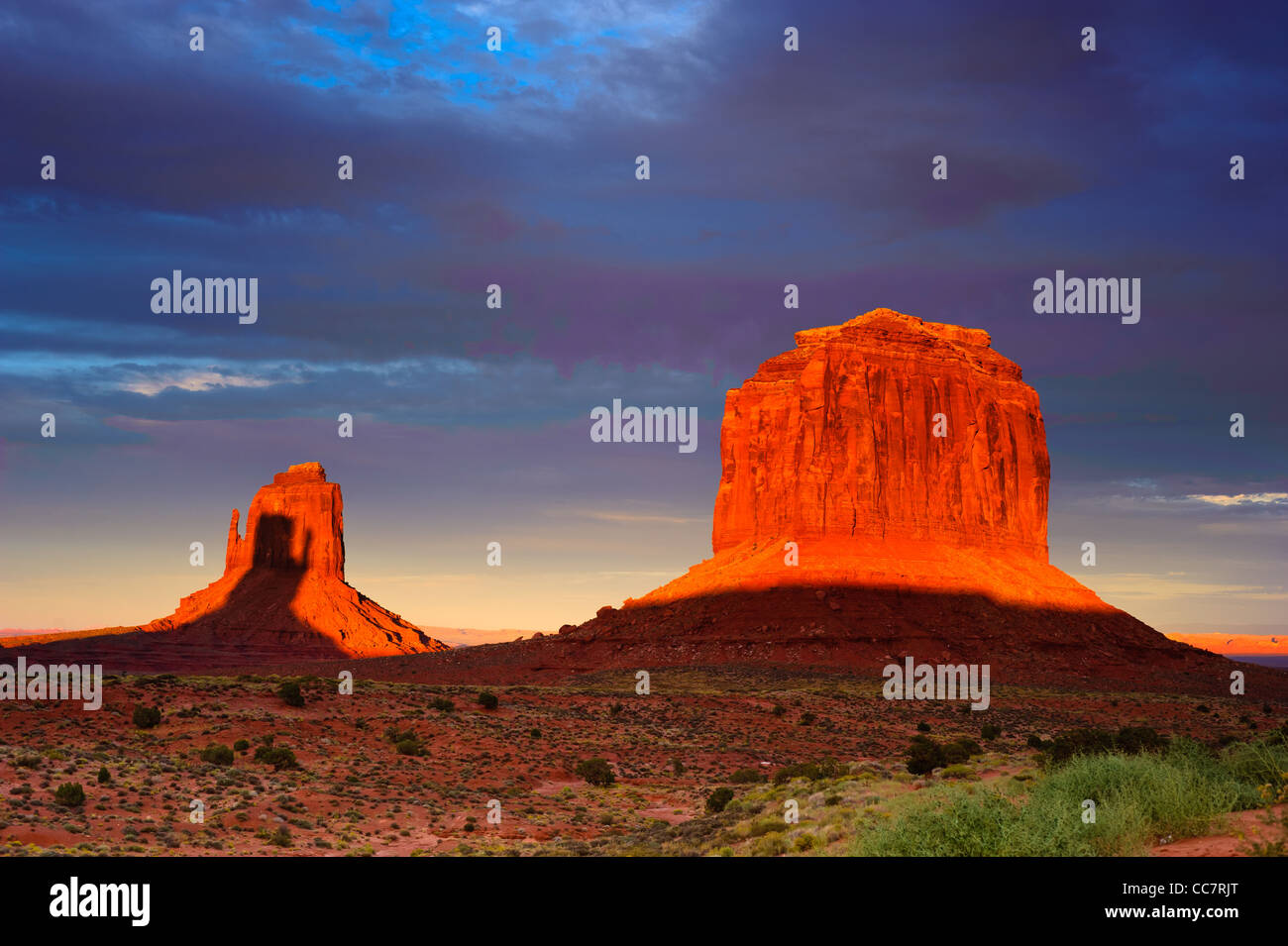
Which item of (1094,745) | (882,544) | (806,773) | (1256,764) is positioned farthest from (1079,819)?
(882,544)

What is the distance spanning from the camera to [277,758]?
31.7m

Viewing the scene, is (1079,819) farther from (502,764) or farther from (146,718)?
(146,718)

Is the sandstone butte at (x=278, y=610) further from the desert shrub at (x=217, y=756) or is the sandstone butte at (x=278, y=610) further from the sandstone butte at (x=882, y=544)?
the desert shrub at (x=217, y=756)

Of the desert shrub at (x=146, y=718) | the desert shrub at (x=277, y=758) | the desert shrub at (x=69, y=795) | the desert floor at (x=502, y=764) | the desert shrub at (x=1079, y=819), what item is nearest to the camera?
the desert shrub at (x=1079, y=819)

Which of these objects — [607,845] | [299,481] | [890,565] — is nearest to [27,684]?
[607,845]

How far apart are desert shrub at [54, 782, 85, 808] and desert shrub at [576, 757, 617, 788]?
16.1 meters

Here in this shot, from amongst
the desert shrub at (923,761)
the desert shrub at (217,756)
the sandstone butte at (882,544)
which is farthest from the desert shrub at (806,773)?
the sandstone butte at (882,544)

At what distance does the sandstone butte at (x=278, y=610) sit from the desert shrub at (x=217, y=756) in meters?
72.7

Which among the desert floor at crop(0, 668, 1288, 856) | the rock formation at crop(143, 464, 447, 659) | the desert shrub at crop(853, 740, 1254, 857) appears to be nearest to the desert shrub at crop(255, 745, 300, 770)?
the desert floor at crop(0, 668, 1288, 856)

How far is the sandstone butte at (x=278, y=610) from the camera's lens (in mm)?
115875

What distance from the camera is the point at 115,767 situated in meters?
27.7

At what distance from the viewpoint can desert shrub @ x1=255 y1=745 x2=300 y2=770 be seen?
31.5 metres
